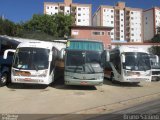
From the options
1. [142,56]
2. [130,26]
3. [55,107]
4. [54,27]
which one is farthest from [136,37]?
[55,107]

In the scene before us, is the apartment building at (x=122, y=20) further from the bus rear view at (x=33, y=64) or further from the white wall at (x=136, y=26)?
the bus rear view at (x=33, y=64)

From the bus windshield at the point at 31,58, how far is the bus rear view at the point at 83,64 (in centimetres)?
132

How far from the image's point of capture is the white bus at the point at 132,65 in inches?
763

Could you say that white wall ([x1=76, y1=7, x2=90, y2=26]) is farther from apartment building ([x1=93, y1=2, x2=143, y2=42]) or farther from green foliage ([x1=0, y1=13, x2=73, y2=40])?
green foliage ([x1=0, y1=13, x2=73, y2=40])

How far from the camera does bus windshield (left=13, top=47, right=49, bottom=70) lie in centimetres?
1653

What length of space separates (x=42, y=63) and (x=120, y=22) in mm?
101692

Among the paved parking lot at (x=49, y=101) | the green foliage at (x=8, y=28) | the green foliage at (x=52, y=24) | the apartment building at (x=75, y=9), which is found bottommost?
the paved parking lot at (x=49, y=101)

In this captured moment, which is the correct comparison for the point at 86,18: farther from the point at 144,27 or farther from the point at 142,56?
the point at 142,56

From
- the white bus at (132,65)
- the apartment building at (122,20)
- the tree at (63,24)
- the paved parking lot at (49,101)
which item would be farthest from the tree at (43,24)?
the apartment building at (122,20)

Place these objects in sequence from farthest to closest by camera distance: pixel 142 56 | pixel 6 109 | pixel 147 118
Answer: pixel 142 56 < pixel 6 109 < pixel 147 118

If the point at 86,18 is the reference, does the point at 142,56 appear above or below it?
below

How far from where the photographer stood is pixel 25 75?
16281mm

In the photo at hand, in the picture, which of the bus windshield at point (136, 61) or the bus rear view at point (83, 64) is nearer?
the bus rear view at point (83, 64)

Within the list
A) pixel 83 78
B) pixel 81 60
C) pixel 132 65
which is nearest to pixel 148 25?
pixel 132 65
